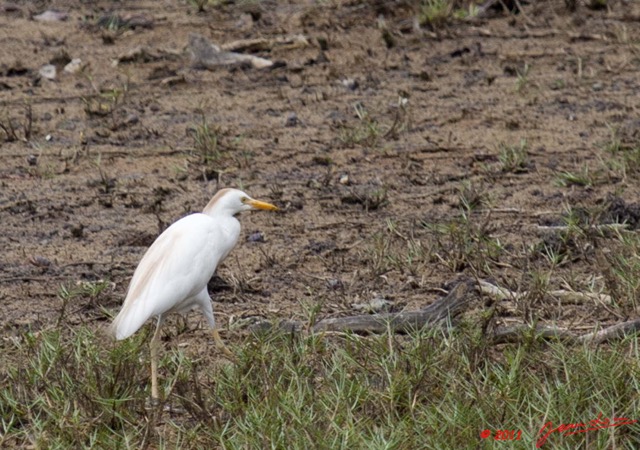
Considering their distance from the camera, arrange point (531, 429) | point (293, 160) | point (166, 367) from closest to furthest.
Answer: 1. point (531, 429)
2. point (166, 367)
3. point (293, 160)

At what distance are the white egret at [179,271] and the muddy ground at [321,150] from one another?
0.41 m

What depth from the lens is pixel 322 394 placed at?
443 centimetres

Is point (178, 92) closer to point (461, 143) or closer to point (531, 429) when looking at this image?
point (461, 143)

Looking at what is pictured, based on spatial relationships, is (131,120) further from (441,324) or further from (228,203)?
(441,324)

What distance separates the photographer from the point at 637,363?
444 cm

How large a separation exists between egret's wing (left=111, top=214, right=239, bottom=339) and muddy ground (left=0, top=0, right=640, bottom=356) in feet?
1.53

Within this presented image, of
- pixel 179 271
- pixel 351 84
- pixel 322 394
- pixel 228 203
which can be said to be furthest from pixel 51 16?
pixel 322 394

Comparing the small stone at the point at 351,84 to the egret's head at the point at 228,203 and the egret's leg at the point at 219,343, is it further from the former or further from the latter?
the egret's leg at the point at 219,343

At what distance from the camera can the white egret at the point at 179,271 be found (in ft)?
15.1

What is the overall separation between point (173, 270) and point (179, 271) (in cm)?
2

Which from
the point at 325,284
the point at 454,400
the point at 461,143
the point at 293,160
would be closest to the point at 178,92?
the point at 293,160

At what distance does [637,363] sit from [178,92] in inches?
177

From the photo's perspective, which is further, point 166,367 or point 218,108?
point 218,108

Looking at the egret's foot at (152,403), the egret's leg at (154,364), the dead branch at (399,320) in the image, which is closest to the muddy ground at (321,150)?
the dead branch at (399,320)
